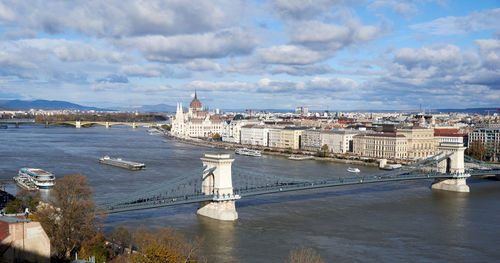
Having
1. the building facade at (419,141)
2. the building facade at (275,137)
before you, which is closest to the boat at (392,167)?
the building facade at (419,141)

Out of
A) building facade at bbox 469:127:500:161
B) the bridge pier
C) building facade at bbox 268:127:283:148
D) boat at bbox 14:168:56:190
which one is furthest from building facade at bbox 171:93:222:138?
the bridge pier

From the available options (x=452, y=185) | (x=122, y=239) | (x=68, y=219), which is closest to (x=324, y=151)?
(x=452, y=185)

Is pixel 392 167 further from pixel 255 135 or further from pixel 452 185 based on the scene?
pixel 255 135

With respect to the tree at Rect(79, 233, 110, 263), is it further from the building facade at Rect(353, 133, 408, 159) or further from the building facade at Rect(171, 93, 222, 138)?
the building facade at Rect(171, 93, 222, 138)

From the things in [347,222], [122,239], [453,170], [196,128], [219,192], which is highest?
[196,128]

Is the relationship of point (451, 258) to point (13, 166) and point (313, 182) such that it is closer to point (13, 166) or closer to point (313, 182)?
point (313, 182)
